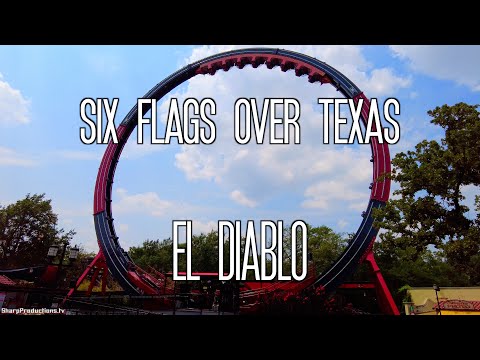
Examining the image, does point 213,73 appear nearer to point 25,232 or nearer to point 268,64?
point 268,64

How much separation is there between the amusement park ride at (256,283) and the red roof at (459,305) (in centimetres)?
267

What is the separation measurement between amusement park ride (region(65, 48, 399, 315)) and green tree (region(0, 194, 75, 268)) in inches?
288

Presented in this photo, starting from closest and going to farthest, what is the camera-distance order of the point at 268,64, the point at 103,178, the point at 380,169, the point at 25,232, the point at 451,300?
the point at 380,169 < the point at 451,300 < the point at 268,64 < the point at 103,178 < the point at 25,232

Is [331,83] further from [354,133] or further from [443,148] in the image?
[354,133]

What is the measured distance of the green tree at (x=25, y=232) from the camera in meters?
22.8

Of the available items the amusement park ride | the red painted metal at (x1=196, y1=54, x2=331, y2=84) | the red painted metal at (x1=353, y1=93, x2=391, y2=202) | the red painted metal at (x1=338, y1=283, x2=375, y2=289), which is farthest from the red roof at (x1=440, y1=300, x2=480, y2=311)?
the red painted metal at (x1=196, y1=54, x2=331, y2=84)

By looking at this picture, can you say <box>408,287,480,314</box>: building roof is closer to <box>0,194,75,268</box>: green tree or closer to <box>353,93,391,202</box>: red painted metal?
<box>353,93,391,202</box>: red painted metal

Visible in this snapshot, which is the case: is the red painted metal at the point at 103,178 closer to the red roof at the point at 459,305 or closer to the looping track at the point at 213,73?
the looping track at the point at 213,73

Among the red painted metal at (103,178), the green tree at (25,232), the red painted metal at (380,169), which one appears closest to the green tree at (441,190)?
the red painted metal at (380,169)

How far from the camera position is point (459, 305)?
43.5ft

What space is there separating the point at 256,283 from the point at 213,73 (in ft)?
31.9

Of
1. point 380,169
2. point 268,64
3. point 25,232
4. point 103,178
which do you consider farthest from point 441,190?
point 25,232

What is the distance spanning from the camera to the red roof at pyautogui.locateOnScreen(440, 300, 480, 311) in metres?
12.9
